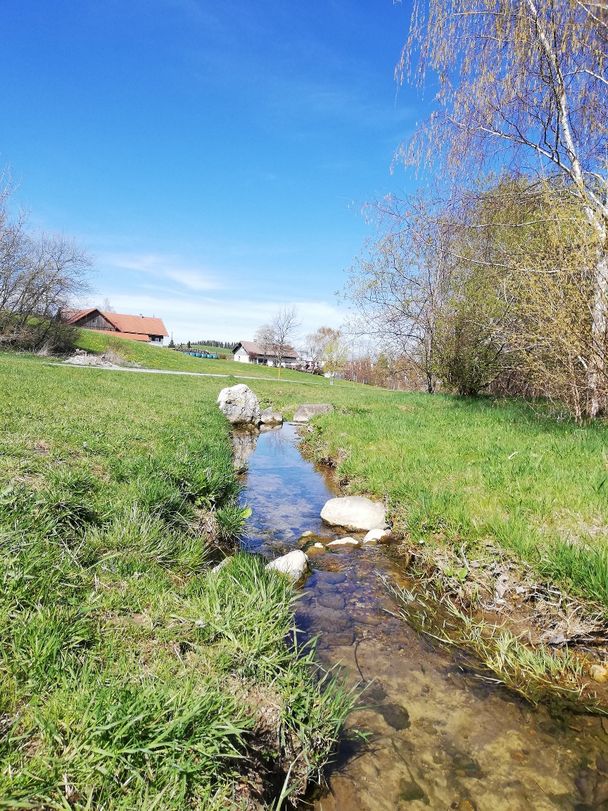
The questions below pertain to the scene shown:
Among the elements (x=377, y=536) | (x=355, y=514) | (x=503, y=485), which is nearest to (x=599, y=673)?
(x=503, y=485)

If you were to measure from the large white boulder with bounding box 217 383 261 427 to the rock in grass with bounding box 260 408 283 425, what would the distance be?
0.82m

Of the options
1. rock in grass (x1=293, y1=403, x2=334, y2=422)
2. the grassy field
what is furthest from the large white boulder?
the grassy field

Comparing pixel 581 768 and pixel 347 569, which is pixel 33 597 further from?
pixel 581 768

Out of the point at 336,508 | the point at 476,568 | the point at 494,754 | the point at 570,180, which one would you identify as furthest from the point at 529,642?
the point at 570,180

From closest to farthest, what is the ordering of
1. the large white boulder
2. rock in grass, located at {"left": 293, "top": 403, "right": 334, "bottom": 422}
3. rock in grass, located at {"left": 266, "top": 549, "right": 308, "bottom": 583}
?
rock in grass, located at {"left": 266, "top": 549, "right": 308, "bottom": 583}
the large white boulder
rock in grass, located at {"left": 293, "top": 403, "right": 334, "bottom": 422}

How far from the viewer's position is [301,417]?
1698 cm

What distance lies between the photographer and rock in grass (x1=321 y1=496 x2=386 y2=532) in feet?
18.8

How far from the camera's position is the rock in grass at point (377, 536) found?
5.37 meters

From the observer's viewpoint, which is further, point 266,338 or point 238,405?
point 266,338

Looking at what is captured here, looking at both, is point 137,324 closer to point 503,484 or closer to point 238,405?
point 238,405

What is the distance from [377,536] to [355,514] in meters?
0.56

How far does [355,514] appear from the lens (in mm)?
5906

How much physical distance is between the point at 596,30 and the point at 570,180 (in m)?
2.43

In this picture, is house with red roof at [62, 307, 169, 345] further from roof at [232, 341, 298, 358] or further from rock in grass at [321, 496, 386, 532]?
rock in grass at [321, 496, 386, 532]
